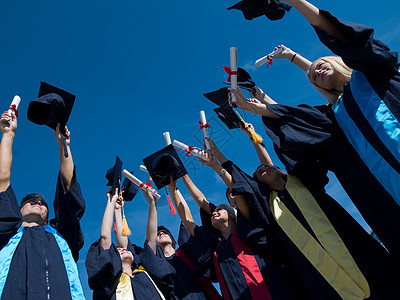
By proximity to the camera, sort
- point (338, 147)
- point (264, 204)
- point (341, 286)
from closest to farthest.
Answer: point (341, 286)
point (338, 147)
point (264, 204)

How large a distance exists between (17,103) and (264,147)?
2.86 metres

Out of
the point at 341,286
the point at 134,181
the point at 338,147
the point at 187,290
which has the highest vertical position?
the point at 134,181

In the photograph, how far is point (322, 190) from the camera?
11.8ft

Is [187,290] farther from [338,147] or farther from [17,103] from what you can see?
[17,103]

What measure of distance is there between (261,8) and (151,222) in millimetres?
3057

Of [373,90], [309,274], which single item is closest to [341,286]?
[309,274]

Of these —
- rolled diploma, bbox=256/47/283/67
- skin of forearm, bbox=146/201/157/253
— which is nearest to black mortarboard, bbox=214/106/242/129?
rolled diploma, bbox=256/47/283/67

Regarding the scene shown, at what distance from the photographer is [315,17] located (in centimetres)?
269

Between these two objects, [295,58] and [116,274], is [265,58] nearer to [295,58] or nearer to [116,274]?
[295,58]

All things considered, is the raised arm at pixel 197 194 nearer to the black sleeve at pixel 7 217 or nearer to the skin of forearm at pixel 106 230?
the skin of forearm at pixel 106 230

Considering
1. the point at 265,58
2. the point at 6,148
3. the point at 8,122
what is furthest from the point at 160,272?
the point at 265,58

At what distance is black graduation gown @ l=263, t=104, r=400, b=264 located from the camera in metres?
2.78

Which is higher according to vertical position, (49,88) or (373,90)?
(49,88)

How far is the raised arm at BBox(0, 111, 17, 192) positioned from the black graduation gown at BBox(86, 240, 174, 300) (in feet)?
4.14
